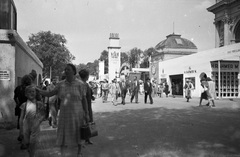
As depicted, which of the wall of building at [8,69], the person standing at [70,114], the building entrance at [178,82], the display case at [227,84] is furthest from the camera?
the building entrance at [178,82]

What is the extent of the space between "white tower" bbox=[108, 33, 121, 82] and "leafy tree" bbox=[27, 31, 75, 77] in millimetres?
12042

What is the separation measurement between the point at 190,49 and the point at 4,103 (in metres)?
55.5

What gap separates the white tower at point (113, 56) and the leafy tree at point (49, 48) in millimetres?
12042

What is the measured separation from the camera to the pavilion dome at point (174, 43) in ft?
187

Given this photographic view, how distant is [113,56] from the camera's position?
179ft

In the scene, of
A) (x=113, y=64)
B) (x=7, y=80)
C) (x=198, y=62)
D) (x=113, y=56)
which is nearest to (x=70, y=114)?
(x=7, y=80)

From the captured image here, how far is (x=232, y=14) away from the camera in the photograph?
31.6 metres

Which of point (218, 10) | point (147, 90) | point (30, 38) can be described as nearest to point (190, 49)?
point (218, 10)

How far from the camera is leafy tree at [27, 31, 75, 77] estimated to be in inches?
1640

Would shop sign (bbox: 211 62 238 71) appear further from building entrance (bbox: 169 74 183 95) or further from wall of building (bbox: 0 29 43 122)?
wall of building (bbox: 0 29 43 122)

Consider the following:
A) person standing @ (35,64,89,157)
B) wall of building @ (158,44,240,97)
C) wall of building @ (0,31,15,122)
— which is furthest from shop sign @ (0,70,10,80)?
wall of building @ (158,44,240,97)

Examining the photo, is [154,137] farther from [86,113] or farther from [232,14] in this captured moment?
[232,14]

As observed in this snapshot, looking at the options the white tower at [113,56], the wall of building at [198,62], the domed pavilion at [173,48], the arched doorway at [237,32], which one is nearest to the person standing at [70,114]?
the wall of building at [198,62]

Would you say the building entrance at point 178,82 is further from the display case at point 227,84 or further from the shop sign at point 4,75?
the shop sign at point 4,75
